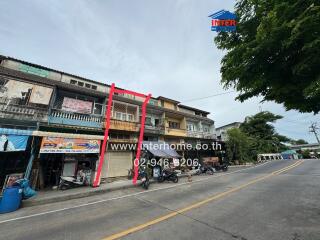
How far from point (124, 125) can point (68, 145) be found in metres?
5.68

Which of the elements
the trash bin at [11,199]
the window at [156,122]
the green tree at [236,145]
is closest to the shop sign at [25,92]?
the trash bin at [11,199]

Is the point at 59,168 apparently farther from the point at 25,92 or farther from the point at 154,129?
the point at 154,129

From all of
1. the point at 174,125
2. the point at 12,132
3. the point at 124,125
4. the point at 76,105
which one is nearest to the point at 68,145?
the point at 12,132

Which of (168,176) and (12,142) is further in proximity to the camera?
(168,176)

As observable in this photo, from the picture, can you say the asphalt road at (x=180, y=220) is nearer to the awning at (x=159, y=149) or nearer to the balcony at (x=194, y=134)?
the awning at (x=159, y=149)

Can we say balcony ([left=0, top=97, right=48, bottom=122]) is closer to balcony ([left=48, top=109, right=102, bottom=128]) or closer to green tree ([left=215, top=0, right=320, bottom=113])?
balcony ([left=48, top=109, right=102, bottom=128])

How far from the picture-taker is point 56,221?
18.7 feet

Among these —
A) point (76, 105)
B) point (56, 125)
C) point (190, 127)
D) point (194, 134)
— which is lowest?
point (56, 125)

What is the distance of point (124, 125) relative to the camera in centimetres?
1608

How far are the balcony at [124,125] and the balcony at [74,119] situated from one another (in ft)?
4.06

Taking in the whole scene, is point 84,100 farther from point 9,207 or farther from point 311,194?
point 311,194

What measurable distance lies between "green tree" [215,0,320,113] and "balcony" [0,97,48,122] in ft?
41.4

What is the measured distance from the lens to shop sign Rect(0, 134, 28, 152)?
30.1 feet

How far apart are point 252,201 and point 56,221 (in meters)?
7.77
